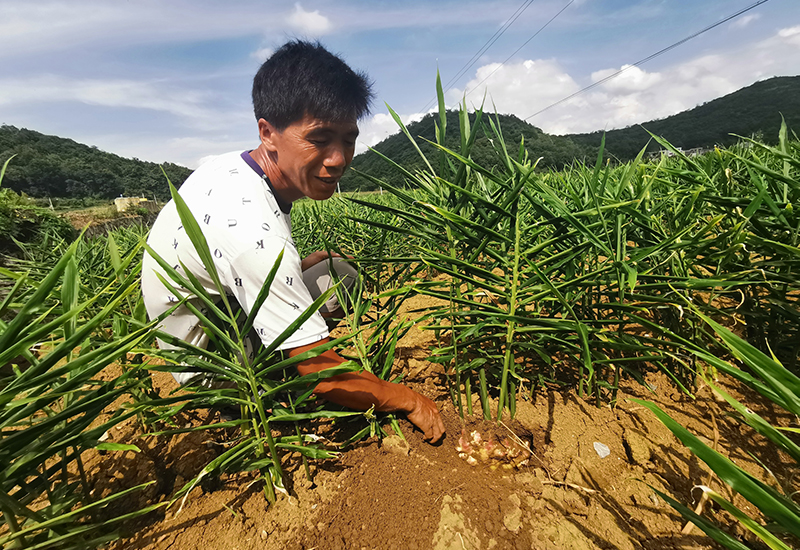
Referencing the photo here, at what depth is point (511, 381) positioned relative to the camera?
3.45 feet

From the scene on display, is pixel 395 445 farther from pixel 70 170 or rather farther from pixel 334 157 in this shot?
pixel 70 170

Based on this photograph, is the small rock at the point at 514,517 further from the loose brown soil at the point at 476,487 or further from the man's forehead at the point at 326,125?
the man's forehead at the point at 326,125

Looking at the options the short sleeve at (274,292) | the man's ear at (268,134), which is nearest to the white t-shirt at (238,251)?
the short sleeve at (274,292)

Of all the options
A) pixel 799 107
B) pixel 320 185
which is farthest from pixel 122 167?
pixel 799 107

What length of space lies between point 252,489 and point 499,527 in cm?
65

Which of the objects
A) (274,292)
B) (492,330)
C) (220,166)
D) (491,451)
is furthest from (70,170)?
(491,451)

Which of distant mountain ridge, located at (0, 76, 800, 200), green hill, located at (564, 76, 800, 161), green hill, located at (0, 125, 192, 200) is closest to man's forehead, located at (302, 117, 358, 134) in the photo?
distant mountain ridge, located at (0, 76, 800, 200)

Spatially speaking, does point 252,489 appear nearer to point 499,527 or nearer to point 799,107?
point 499,527

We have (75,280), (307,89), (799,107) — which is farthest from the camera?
(799,107)

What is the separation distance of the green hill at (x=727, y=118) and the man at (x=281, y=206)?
2966cm

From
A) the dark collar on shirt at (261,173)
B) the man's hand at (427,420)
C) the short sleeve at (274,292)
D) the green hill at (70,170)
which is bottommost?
the man's hand at (427,420)

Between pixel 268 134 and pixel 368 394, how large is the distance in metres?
1.02

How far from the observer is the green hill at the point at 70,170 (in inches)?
1194

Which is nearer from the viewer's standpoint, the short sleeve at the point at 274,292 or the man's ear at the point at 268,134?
the short sleeve at the point at 274,292
